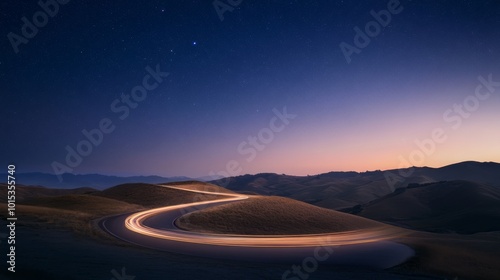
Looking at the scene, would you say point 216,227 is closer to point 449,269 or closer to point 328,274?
point 328,274

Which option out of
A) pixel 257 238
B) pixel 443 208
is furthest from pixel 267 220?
pixel 443 208

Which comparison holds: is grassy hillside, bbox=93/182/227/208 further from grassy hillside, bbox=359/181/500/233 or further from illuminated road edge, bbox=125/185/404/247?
grassy hillside, bbox=359/181/500/233

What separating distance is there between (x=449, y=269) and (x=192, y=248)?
18.8 meters

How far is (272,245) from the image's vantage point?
88.1 ft

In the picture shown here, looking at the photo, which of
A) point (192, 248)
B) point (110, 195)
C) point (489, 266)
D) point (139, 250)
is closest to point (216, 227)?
point (192, 248)

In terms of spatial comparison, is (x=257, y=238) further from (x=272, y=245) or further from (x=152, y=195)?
(x=152, y=195)

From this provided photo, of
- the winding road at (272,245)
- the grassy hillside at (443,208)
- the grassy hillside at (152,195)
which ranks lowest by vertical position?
the grassy hillside at (443,208)

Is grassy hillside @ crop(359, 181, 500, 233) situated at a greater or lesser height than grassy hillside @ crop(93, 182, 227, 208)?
lesser

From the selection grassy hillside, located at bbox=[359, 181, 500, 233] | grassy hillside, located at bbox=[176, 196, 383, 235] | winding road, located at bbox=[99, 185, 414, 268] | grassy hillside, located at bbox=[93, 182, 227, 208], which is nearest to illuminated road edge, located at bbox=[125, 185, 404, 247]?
winding road, located at bbox=[99, 185, 414, 268]

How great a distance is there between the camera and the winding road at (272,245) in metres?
22.5

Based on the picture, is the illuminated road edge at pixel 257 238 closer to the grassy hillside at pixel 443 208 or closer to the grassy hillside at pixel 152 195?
the grassy hillside at pixel 152 195

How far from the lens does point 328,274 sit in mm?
18469

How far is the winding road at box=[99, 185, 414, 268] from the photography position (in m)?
22.5

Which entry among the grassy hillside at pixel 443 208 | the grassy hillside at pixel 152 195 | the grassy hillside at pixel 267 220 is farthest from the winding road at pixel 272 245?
the grassy hillside at pixel 443 208
